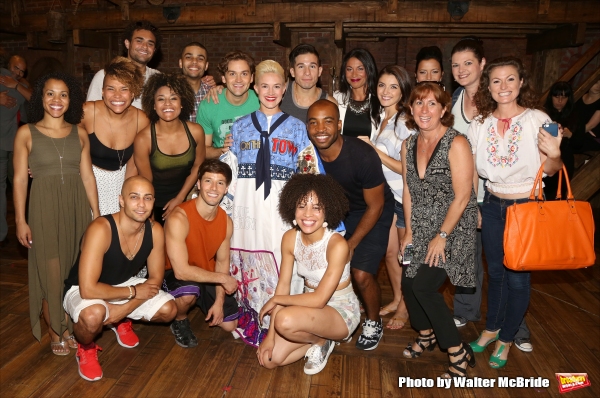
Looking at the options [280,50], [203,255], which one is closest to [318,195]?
[203,255]

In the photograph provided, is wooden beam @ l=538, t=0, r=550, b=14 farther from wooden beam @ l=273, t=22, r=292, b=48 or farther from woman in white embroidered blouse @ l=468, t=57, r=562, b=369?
woman in white embroidered blouse @ l=468, t=57, r=562, b=369

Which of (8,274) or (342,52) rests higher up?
(342,52)

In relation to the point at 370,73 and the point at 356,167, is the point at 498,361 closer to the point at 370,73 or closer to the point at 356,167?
the point at 356,167

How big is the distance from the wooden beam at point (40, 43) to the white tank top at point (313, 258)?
283 inches

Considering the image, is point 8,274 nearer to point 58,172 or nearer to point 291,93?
point 58,172

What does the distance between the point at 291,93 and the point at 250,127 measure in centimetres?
67

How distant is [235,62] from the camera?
11.2 feet

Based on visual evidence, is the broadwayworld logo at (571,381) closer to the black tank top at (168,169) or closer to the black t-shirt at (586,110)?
the black tank top at (168,169)

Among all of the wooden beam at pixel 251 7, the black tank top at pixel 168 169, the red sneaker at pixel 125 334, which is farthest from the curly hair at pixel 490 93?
the wooden beam at pixel 251 7

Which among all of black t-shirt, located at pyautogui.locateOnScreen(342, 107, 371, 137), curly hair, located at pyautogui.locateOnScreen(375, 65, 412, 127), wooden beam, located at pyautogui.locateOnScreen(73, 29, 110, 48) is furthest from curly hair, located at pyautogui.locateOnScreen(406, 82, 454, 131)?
wooden beam, located at pyautogui.locateOnScreen(73, 29, 110, 48)

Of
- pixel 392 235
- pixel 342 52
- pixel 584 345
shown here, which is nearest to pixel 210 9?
pixel 342 52

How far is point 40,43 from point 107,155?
621 cm

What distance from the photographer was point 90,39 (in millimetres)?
7629

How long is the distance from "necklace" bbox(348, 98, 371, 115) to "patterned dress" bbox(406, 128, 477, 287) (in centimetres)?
74
